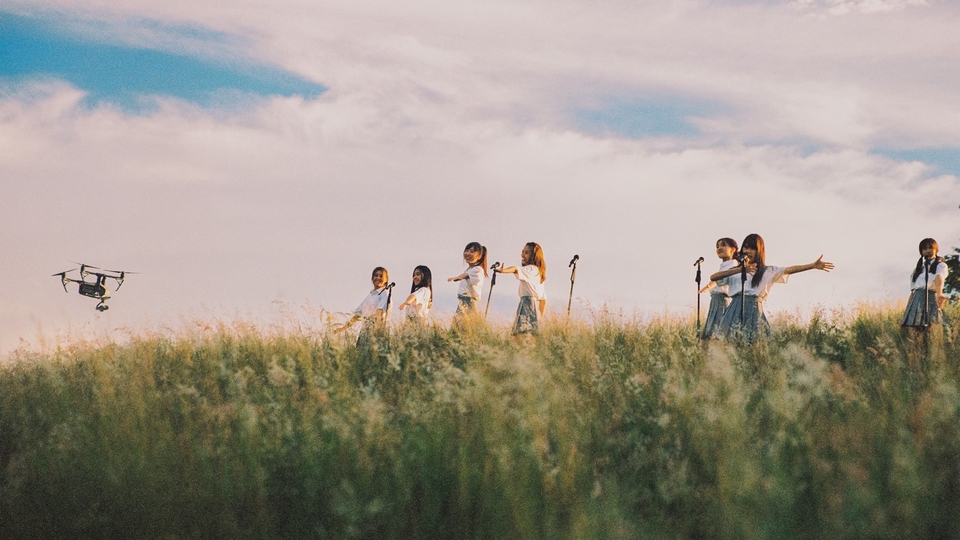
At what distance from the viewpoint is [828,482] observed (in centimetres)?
435

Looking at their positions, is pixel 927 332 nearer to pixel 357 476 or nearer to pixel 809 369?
pixel 809 369

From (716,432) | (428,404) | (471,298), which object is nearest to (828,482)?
(716,432)

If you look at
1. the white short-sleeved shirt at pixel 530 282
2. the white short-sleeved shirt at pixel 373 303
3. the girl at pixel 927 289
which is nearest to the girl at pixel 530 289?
the white short-sleeved shirt at pixel 530 282

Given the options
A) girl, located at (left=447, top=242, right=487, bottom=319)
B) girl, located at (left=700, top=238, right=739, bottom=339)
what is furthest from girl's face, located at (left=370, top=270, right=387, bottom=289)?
girl, located at (left=700, top=238, right=739, bottom=339)

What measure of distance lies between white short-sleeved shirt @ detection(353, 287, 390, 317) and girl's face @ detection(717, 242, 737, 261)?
452 centimetres

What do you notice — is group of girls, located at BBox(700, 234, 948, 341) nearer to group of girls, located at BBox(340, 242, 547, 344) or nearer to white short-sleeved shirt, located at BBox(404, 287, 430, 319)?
group of girls, located at BBox(340, 242, 547, 344)

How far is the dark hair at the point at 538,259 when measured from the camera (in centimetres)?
1124

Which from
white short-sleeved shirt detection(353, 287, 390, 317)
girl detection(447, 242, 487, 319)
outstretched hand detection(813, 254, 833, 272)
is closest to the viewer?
outstretched hand detection(813, 254, 833, 272)

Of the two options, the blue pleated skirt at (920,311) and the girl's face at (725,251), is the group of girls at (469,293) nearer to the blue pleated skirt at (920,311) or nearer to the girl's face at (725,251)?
the girl's face at (725,251)

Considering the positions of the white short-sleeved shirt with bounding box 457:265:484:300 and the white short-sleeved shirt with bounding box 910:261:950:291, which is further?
the white short-sleeved shirt with bounding box 457:265:484:300

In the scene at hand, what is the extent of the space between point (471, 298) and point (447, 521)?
778 cm

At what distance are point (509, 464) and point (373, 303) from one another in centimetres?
721

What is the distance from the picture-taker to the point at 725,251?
9977 mm

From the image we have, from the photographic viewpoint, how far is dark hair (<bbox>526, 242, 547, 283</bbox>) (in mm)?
11242
